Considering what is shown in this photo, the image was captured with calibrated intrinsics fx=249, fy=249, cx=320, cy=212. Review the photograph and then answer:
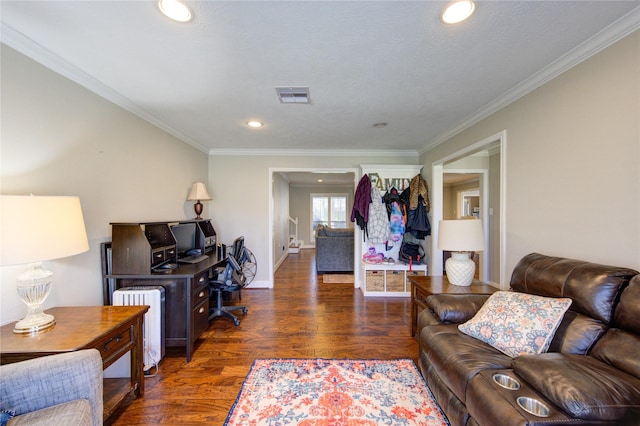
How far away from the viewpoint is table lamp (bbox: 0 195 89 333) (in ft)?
3.81

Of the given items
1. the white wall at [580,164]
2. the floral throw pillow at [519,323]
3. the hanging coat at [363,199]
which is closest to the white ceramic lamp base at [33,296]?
the floral throw pillow at [519,323]

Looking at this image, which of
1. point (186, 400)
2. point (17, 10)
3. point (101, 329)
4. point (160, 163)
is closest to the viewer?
point (17, 10)


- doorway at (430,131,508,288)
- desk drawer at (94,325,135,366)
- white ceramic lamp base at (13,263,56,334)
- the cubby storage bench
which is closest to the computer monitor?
desk drawer at (94,325,135,366)

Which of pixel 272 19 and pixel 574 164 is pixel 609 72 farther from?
pixel 272 19

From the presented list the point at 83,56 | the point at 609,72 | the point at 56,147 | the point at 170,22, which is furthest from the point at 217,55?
the point at 609,72

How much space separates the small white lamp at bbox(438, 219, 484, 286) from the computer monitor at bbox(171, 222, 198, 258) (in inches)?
113

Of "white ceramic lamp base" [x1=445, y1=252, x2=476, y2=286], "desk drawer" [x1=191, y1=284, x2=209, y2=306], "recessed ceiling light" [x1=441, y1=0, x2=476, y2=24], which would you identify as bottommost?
"desk drawer" [x1=191, y1=284, x2=209, y2=306]

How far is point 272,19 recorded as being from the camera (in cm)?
130

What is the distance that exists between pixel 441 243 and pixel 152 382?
2699 millimetres

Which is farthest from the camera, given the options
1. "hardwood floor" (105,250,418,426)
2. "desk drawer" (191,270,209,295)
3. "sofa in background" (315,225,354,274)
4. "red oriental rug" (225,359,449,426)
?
"sofa in background" (315,225,354,274)

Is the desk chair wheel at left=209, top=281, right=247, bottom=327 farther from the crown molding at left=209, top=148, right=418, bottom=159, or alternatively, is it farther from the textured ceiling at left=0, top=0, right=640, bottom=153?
the crown molding at left=209, top=148, right=418, bottom=159

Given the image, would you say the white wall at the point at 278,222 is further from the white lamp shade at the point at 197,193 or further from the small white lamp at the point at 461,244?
the small white lamp at the point at 461,244

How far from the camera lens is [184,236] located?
3.05 m

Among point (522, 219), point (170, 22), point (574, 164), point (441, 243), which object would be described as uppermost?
point (170, 22)
